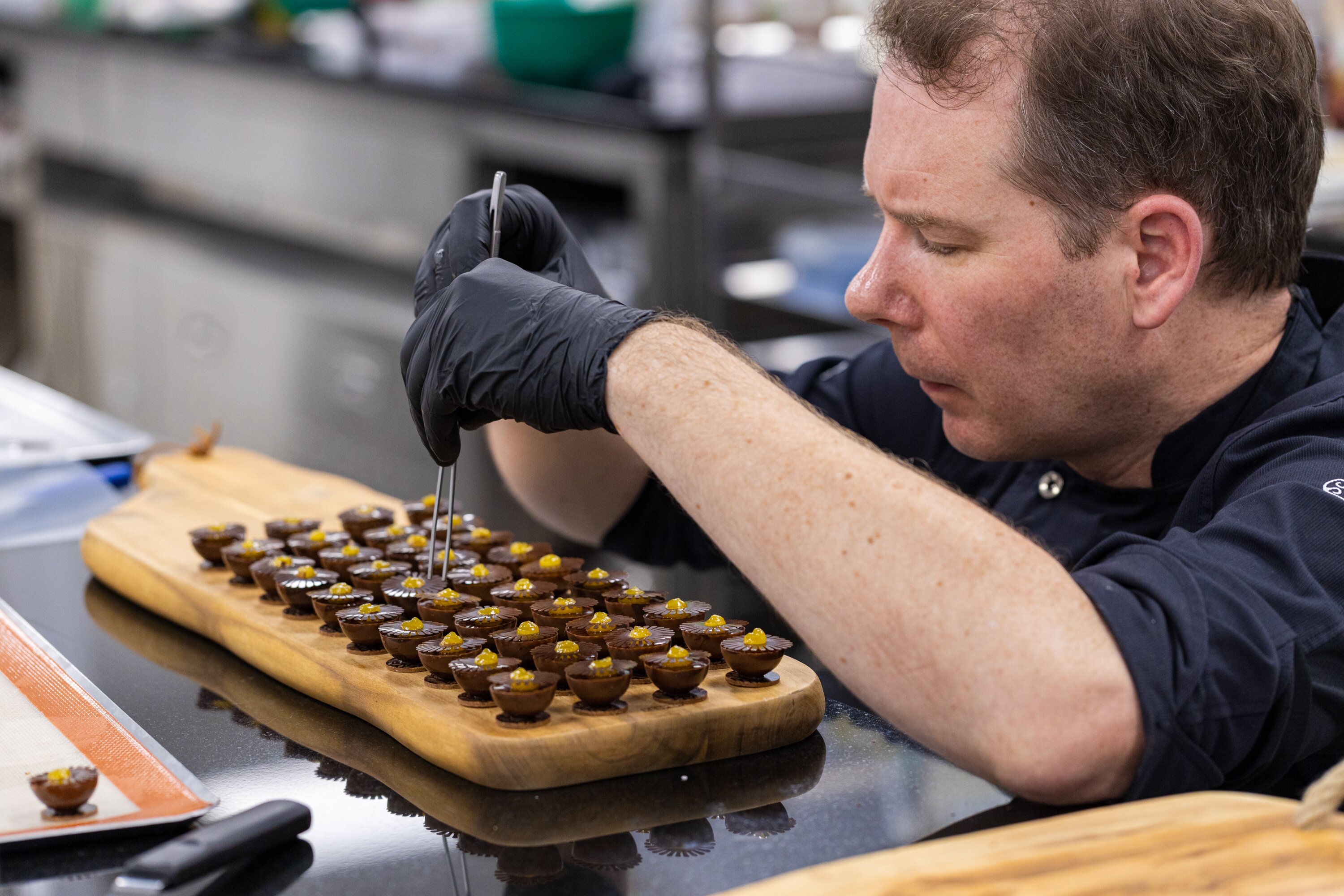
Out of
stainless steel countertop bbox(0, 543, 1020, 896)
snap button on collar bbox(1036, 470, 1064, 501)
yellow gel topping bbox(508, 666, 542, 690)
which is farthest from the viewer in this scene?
snap button on collar bbox(1036, 470, 1064, 501)

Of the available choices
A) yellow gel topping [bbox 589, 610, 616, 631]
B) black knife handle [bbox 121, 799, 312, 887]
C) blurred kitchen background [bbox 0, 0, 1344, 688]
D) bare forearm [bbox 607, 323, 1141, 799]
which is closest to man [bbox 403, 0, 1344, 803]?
bare forearm [bbox 607, 323, 1141, 799]

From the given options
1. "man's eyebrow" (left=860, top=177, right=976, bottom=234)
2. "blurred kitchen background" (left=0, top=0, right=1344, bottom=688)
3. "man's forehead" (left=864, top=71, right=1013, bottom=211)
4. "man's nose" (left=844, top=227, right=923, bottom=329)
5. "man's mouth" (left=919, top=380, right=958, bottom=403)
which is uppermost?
"man's forehead" (left=864, top=71, right=1013, bottom=211)

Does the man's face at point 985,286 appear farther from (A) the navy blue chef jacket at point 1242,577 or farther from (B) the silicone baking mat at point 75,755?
(B) the silicone baking mat at point 75,755

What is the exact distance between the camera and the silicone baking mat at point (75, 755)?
822 millimetres

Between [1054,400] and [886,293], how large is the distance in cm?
16

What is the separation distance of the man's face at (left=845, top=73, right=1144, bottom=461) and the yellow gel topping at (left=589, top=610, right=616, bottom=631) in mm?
318

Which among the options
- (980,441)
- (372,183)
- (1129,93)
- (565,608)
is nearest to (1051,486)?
(980,441)

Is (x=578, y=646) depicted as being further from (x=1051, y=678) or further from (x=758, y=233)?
(x=758, y=233)

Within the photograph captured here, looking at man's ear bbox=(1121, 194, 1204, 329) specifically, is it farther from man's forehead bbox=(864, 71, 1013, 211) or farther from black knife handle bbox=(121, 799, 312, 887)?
black knife handle bbox=(121, 799, 312, 887)

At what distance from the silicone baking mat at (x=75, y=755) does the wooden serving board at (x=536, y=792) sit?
0.10 meters

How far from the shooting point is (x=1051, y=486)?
4.25ft

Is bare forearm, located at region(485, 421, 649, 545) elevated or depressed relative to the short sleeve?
depressed

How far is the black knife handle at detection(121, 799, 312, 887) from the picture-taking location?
754 millimetres

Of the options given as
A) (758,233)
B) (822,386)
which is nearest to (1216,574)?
(822,386)
